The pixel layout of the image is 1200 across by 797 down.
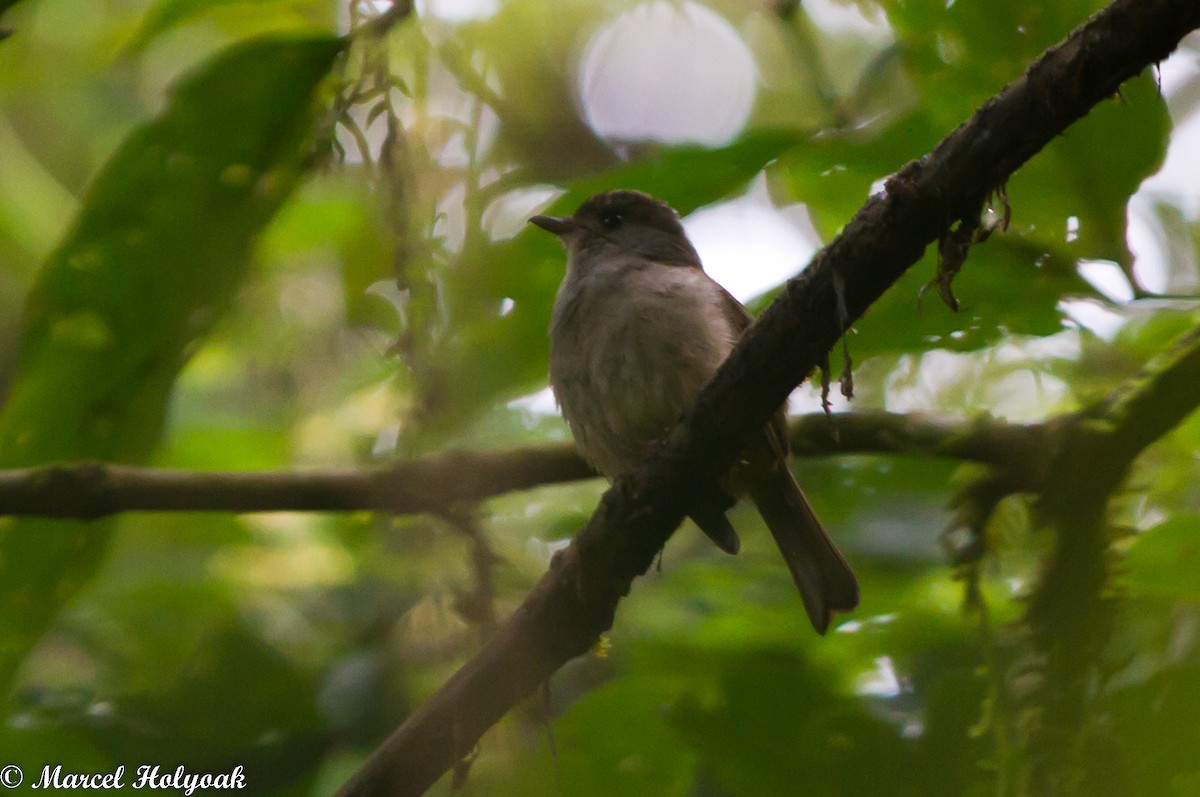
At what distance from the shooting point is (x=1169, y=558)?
2689 mm

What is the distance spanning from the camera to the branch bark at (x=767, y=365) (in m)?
1.83

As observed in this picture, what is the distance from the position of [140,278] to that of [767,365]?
72.2 inches

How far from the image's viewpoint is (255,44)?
324 cm

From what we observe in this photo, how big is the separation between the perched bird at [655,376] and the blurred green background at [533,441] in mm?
172

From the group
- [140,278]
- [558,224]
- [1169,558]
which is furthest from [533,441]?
[1169,558]

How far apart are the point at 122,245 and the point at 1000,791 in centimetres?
248

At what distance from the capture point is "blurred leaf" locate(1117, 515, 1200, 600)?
268 centimetres

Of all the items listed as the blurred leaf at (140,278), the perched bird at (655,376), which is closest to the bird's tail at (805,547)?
the perched bird at (655,376)

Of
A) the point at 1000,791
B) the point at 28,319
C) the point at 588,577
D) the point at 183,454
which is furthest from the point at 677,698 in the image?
the point at 183,454

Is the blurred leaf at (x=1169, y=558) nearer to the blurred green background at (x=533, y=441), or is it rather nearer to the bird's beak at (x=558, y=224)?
the blurred green background at (x=533, y=441)

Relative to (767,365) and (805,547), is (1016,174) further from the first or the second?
(805,547)

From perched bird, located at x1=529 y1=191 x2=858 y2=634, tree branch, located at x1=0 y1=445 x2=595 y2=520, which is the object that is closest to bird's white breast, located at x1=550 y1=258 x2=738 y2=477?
perched bird, located at x1=529 y1=191 x2=858 y2=634

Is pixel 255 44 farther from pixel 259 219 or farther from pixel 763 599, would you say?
pixel 763 599

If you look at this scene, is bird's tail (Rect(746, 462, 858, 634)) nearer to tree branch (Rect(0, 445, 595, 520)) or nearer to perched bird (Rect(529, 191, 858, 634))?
perched bird (Rect(529, 191, 858, 634))
